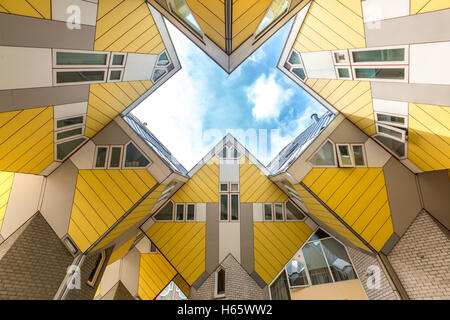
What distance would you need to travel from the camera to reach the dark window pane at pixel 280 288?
962 cm

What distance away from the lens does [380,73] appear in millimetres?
5973

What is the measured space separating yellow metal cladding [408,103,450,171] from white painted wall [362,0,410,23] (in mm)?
2352

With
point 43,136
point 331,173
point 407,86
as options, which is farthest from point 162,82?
point 407,86

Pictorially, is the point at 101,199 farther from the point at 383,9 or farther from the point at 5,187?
the point at 383,9

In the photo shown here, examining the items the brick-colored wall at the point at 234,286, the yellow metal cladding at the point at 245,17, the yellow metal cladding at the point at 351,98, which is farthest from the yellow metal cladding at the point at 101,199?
the yellow metal cladding at the point at 351,98

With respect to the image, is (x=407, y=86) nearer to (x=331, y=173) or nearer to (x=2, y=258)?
(x=331, y=173)

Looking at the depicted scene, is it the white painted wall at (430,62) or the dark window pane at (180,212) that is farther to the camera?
the dark window pane at (180,212)

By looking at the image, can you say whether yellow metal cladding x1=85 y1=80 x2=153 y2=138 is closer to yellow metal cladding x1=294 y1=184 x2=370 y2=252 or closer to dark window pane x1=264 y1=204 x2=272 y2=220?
yellow metal cladding x1=294 y1=184 x2=370 y2=252

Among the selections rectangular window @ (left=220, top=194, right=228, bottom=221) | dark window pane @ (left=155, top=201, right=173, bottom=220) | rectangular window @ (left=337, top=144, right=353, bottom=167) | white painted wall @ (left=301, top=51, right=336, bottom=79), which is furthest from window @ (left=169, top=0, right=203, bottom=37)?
dark window pane @ (left=155, top=201, right=173, bottom=220)

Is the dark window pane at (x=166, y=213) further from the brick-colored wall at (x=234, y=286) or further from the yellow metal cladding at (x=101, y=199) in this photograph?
the brick-colored wall at (x=234, y=286)

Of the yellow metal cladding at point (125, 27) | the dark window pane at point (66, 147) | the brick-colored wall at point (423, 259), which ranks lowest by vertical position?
the brick-colored wall at point (423, 259)

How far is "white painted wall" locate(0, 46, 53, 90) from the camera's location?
4098 mm

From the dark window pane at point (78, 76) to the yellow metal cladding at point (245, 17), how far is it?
380 cm

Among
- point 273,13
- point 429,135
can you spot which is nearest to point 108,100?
point 273,13
